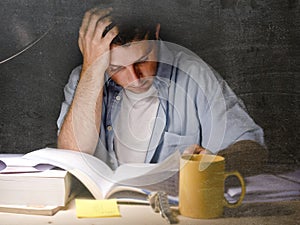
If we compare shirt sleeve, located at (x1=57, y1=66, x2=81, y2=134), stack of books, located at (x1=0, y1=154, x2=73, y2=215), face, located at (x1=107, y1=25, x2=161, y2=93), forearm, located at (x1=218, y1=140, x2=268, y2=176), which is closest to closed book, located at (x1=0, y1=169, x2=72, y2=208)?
stack of books, located at (x1=0, y1=154, x2=73, y2=215)

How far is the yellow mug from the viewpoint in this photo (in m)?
1.12

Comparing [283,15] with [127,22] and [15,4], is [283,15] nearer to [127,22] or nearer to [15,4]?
[127,22]

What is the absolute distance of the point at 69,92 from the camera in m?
1.17

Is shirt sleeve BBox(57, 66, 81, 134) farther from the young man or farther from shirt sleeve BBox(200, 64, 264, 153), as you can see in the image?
shirt sleeve BBox(200, 64, 264, 153)

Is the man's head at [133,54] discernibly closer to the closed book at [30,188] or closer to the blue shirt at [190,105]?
the blue shirt at [190,105]

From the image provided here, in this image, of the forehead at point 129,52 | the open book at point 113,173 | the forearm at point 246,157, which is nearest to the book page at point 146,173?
the open book at point 113,173

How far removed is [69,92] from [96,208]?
0.25m

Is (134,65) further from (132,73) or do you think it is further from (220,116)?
(220,116)

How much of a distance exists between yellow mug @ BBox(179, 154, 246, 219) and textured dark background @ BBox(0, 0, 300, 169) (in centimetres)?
13

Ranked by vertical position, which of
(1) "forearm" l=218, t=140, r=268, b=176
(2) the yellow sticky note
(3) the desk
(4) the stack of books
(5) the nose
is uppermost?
(5) the nose

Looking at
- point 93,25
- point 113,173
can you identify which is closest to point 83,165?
point 113,173

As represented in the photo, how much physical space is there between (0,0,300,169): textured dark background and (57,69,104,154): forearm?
3 cm

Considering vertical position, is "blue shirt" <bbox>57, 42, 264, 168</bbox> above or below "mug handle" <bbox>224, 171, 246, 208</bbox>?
above

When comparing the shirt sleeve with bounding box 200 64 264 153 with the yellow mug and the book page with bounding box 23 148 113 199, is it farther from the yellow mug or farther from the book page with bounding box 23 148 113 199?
the book page with bounding box 23 148 113 199
